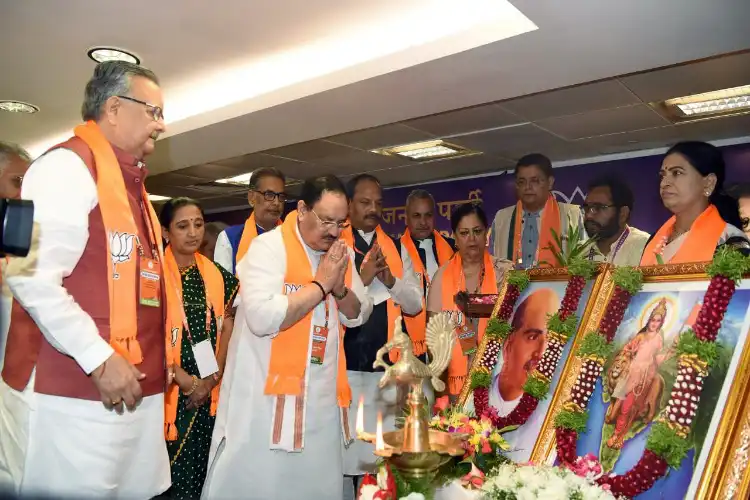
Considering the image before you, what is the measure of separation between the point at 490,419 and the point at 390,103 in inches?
135

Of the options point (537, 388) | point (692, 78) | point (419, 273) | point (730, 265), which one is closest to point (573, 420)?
point (537, 388)

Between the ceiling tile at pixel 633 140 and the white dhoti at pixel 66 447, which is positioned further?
the ceiling tile at pixel 633 140

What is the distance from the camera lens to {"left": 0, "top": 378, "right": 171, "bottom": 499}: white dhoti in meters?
1.51

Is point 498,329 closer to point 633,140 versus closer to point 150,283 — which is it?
point 150,283

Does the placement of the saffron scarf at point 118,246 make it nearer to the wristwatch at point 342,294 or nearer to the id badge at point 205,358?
the wristwatch at point 342,294

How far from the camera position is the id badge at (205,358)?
9.96ft

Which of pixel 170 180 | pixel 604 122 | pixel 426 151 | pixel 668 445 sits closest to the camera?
pixel 668 445

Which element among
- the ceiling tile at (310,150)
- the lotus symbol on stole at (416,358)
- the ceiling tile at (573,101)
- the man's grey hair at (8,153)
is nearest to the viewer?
the lotus symbol on stole at (416,358)

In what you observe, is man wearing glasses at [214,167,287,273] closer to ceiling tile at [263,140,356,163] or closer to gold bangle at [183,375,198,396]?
gold bangle at [183,375,198,396]

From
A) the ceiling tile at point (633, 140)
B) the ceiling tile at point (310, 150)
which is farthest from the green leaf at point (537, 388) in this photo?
the ceiling tile at point (310, 150)

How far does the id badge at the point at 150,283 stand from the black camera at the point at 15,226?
66 cm

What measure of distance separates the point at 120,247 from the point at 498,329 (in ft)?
3.79

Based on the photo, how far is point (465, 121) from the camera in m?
5.40

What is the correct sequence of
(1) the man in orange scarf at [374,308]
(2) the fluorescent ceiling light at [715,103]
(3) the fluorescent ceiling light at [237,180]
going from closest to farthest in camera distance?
1. (1) the man in orange scarf at [374,308]
2. (2) the fluorescent ceiling light at [715,103]
3. (3) the fluorescent ceiling light at [237,180]
